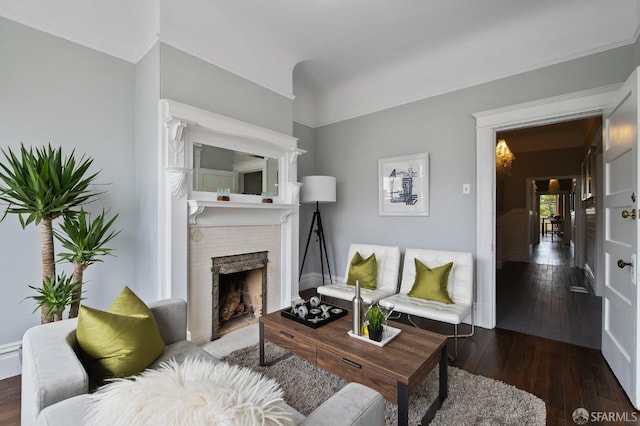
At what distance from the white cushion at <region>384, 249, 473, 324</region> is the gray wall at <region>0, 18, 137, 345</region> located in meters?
2.64

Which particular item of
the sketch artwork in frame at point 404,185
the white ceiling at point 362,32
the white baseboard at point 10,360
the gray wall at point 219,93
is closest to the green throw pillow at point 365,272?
the sketch artwork in frame at point 404,185

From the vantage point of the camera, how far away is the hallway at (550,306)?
2.96m

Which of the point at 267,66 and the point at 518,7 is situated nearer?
the point at 518,7

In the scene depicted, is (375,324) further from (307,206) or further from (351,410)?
(307,206)

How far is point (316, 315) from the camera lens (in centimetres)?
222

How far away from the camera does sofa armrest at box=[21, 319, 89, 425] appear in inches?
40.6

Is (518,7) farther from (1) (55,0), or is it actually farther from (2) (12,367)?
(2) (12,367)

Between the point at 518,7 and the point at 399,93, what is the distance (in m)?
1.39

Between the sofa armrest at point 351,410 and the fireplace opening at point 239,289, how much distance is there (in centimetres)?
220

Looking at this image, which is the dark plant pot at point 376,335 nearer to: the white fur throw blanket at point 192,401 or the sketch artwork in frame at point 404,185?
the white fur throw blanket at point 192,401

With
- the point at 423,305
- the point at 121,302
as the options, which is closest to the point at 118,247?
the point at 121,302

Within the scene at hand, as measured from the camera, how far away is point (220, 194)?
2.89 meters

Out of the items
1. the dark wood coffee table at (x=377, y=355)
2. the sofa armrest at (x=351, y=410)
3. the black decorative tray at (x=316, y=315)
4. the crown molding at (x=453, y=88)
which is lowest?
the dark wood coffee table at (x=377, y=355)

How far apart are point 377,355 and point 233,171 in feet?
7.25
